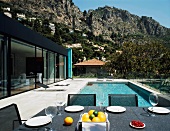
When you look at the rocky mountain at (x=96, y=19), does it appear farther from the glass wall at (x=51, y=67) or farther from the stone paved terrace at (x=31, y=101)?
the stone paved terrace at (x=31, y=101)

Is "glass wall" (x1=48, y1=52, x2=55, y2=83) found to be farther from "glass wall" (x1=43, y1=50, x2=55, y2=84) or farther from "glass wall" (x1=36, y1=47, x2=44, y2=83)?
"glass wall" (x1=36, y1=47, x2=44, y2=83)

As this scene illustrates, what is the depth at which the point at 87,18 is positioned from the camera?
84.7m

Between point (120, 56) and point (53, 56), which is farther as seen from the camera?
point (120, 56)

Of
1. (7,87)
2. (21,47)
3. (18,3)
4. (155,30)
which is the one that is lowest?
(7,87)

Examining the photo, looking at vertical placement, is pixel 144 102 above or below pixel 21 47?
below

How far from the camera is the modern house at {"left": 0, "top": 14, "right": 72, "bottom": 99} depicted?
6.47m

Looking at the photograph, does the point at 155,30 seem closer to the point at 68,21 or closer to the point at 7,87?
the point at 68,21

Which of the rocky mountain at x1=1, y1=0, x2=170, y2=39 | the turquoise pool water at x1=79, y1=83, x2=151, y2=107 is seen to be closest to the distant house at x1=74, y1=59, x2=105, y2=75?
the turquoise pool water at x1=79, y1=83, x2=151, y2=107

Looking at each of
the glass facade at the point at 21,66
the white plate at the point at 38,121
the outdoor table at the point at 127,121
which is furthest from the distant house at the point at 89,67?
the white plate at the point at 38,121

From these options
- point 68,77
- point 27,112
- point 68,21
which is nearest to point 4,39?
point 27,112

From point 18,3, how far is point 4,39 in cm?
6275

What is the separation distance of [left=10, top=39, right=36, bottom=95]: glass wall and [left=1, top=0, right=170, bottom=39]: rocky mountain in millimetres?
58946

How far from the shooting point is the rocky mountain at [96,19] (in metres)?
68.8

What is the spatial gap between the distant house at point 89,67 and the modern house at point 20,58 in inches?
517
